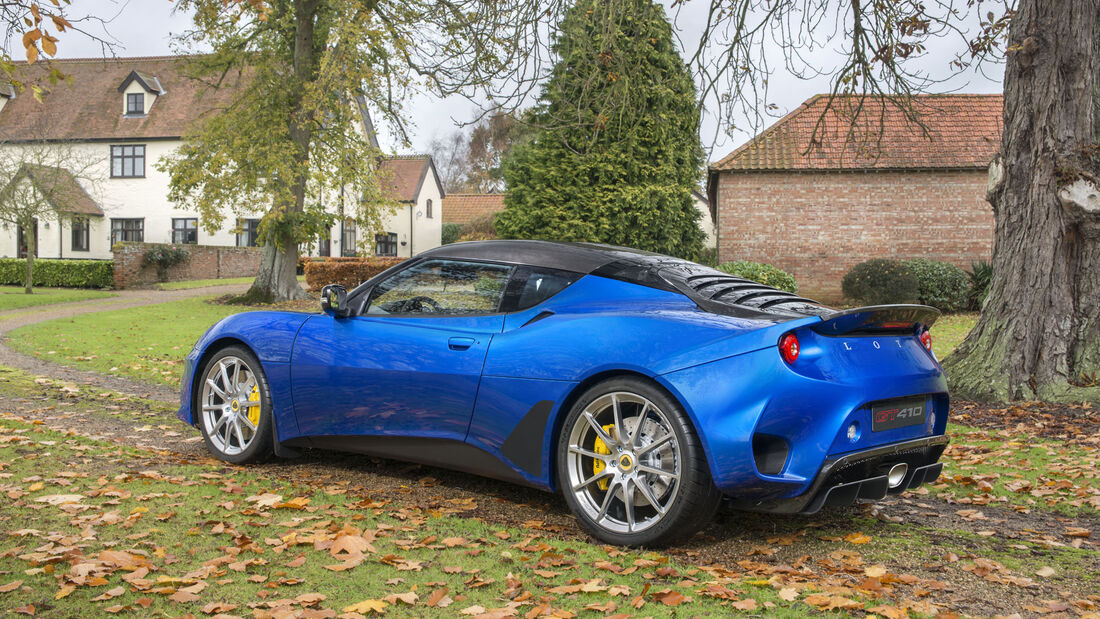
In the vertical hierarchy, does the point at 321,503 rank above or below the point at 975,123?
below

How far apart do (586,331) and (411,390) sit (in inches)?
42.7

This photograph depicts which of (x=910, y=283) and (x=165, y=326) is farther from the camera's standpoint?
(x=910, y=283)

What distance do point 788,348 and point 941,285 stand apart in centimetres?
2066

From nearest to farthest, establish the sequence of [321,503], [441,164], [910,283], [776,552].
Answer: [776,552], [321,503], [910,283], [441,164]

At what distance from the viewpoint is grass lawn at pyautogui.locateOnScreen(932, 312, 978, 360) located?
45.7 ft

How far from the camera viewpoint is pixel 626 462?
153 inches

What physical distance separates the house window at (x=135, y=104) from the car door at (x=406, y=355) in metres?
→ 41.3

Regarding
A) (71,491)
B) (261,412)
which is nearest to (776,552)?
(261,412)

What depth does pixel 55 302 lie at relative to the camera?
24.5 m

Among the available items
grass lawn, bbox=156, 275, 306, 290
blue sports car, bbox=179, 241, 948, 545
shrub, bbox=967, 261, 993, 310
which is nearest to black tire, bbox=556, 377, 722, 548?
blue sports car, bbox=179, 241, 948, 545

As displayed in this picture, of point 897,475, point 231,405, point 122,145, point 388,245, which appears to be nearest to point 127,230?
point 122,145

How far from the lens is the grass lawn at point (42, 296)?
23.4 m

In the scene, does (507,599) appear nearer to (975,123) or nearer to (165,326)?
(165,326)

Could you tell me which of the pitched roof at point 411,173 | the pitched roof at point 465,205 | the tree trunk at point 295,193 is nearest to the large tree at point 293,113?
the tree trunk at point 295,193
